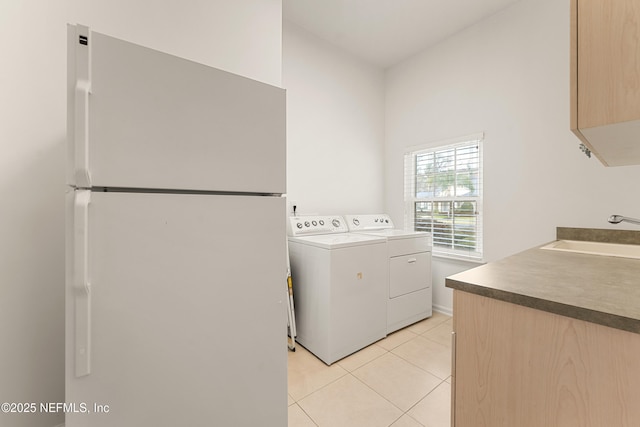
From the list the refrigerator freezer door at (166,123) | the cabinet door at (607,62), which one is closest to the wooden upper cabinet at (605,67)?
the cabinet door at (607,62)

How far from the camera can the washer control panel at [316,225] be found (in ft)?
7.75

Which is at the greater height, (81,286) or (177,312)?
(81,286)

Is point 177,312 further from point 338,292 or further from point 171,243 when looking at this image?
point 338,292

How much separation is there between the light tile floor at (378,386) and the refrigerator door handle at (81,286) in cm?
112

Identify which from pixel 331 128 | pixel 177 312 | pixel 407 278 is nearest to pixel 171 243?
pixel 177 312

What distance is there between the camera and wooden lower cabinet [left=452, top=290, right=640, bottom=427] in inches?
22.7

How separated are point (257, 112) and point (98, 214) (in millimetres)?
683

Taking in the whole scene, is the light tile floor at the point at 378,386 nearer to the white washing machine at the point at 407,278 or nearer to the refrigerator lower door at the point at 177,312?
the white washing machine at the point at 407,278

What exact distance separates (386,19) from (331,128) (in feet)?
3.76

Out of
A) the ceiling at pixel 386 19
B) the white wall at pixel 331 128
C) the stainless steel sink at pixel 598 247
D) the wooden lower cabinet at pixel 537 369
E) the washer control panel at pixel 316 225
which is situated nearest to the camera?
the wooden lower cabinet at pixel 537 369

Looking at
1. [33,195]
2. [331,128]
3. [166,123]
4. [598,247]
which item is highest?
[331,128]

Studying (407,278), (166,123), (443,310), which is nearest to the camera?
(166,123)

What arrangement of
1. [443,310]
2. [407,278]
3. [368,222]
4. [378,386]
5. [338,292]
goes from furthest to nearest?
[368,222] < [443,310] < [407,278] < [338,292] < [378,386]

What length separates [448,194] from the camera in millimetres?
2773
